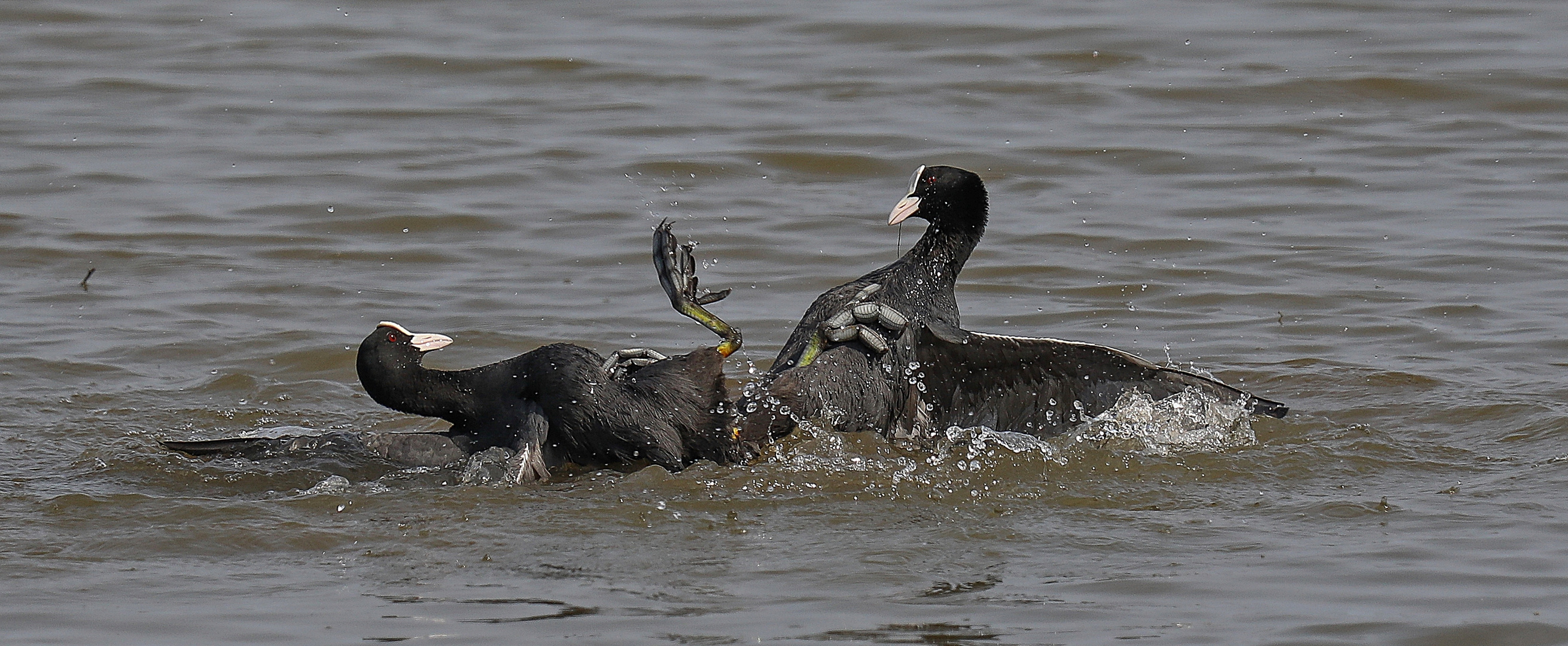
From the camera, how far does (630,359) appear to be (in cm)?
583

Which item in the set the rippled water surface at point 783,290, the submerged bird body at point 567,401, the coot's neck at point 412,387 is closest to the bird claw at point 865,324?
the rippled water surface at point 783,290

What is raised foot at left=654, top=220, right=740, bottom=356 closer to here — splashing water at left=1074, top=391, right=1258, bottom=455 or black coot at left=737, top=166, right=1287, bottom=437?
black coot at left=737, top=166, right=1287, bottom=437

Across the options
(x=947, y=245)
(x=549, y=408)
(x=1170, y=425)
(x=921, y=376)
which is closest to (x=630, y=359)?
(x=549, y=408)

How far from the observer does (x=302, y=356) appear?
714 centimetres

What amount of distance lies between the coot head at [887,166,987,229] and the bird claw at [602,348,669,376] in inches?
41.1

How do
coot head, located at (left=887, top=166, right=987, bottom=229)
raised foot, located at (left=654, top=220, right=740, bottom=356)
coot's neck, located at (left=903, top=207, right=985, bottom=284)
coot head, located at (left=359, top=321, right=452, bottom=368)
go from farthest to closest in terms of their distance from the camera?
1. coot head, located at (left=887, top=166, right=987, bottom=229)
2. coot's neck, located at (left=903, top=207, right=985, bottom=284)
3. raised foot, located at (left=654, top=220, right=740, bottom=356)
4. coot head, located at (left=359, top=321, right=452, bottom=368)

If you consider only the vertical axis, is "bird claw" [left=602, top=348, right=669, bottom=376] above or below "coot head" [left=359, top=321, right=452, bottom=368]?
below

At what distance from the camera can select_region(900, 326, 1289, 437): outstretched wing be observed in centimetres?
549

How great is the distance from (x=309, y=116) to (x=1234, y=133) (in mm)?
5351

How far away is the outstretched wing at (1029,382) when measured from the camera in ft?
18.0

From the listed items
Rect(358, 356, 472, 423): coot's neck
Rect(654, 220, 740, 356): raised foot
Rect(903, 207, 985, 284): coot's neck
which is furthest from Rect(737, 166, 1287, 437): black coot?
Rect(358, 356, 472, 423): coot's neck

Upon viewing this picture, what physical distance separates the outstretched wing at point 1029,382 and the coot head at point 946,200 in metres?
0.68

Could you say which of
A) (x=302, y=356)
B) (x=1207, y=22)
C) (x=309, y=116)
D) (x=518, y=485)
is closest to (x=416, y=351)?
(x=518, y=485)

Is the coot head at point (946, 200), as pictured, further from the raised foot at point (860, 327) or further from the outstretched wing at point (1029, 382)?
the outstretched wing at point (1029, 382)
